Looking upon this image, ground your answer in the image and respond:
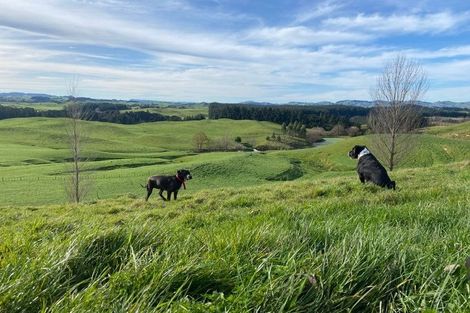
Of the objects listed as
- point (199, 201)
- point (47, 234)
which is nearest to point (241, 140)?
point (199, 201)

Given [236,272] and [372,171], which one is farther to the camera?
[372,171]

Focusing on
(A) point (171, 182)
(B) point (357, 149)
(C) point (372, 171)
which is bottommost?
(A) point (171, 182)

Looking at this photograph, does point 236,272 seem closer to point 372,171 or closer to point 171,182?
point 372,171

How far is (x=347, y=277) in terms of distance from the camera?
2.83 m

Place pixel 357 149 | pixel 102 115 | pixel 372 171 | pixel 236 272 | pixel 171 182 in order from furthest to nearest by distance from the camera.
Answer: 1. pixel 102 115
2. pixel 171 182
3. pixel 357 149
4. pixel 372 171
5. pixel 236 272

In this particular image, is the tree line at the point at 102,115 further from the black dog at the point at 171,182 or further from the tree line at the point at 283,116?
the black dog at the point at 171,182

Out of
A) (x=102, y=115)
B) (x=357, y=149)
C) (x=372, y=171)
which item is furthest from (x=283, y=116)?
(x=372, y=171)

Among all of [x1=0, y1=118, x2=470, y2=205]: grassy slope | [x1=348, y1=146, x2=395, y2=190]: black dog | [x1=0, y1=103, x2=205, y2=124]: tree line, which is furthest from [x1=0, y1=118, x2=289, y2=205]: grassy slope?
[x1=348, y1=146, x2=395, y2=190]: black dog

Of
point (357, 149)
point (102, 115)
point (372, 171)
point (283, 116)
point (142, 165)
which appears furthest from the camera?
point (283, 116)

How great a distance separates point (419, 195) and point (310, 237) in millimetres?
5267

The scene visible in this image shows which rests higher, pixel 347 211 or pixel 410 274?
pixel 410 274

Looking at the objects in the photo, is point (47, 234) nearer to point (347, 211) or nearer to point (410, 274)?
point (410, 274)

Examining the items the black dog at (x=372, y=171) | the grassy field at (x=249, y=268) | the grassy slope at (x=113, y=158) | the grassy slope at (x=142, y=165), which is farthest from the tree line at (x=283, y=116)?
the grassy field at (x=249, y=268)

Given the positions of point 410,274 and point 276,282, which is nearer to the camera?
point 276,282
